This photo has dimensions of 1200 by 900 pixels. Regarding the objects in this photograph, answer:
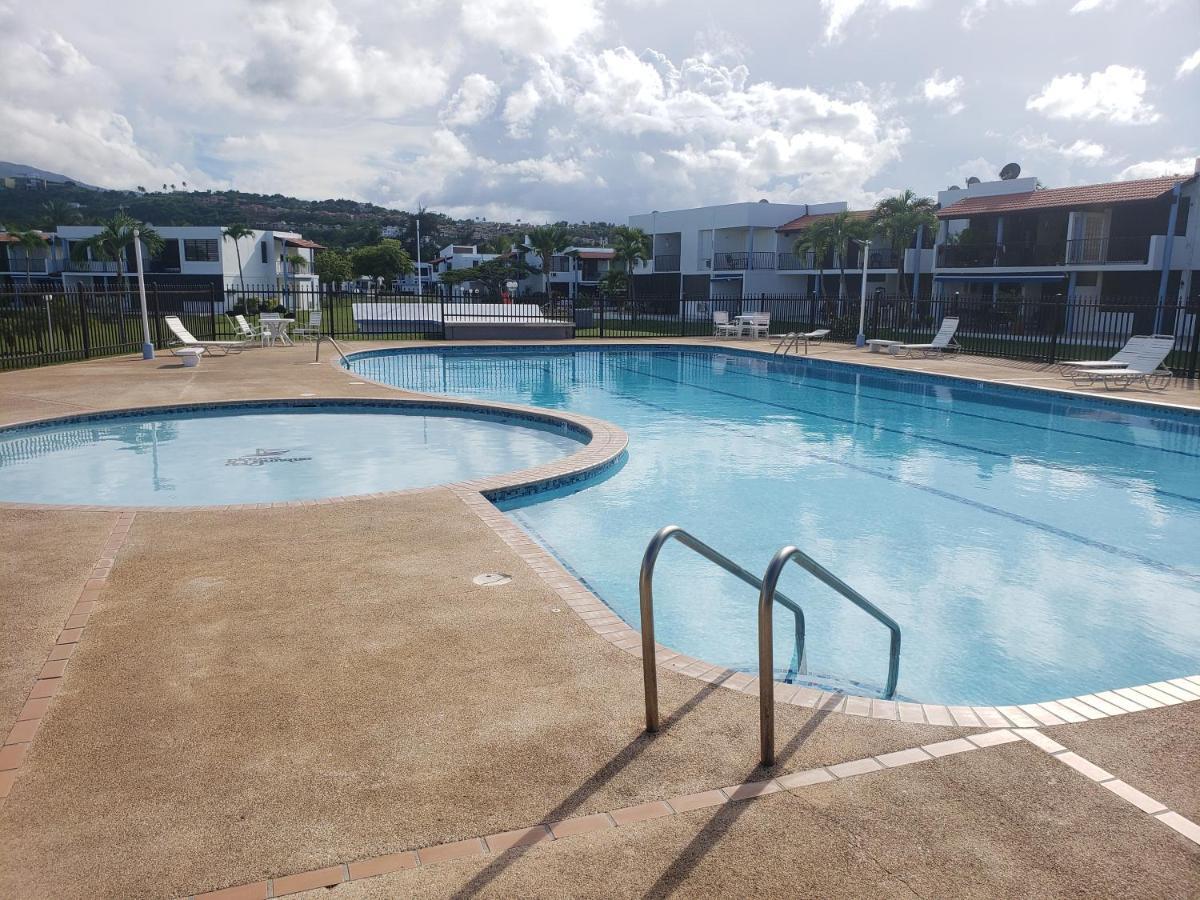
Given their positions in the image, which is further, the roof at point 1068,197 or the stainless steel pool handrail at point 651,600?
the roof at point 1068,197

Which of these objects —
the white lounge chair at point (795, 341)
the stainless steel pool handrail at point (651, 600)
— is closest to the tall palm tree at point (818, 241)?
the white lounge chair at point (795, 341)

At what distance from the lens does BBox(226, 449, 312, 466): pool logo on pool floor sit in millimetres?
10664

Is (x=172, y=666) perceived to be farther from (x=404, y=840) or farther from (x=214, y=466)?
(x=214, y=466)

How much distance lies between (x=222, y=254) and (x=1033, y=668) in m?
62.6

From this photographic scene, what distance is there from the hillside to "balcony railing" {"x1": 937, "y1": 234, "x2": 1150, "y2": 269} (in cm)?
4771

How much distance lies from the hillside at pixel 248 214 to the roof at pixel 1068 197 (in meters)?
47.1

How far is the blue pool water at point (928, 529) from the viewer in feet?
19.1

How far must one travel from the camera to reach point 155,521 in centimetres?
677

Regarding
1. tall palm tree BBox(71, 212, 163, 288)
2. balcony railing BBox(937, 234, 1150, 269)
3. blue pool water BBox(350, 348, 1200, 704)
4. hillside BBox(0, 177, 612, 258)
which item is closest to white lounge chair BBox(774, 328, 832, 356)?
blue pool water BBox(350, 348, 1200, 704)

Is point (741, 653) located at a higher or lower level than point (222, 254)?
lower

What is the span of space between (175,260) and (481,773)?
210 feet

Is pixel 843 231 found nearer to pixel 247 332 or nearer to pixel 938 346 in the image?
pixel 938 346

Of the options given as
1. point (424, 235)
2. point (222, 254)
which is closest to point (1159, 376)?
point (222, 254)

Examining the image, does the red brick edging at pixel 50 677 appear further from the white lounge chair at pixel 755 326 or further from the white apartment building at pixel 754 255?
the white apartment building at pixel 754 255
